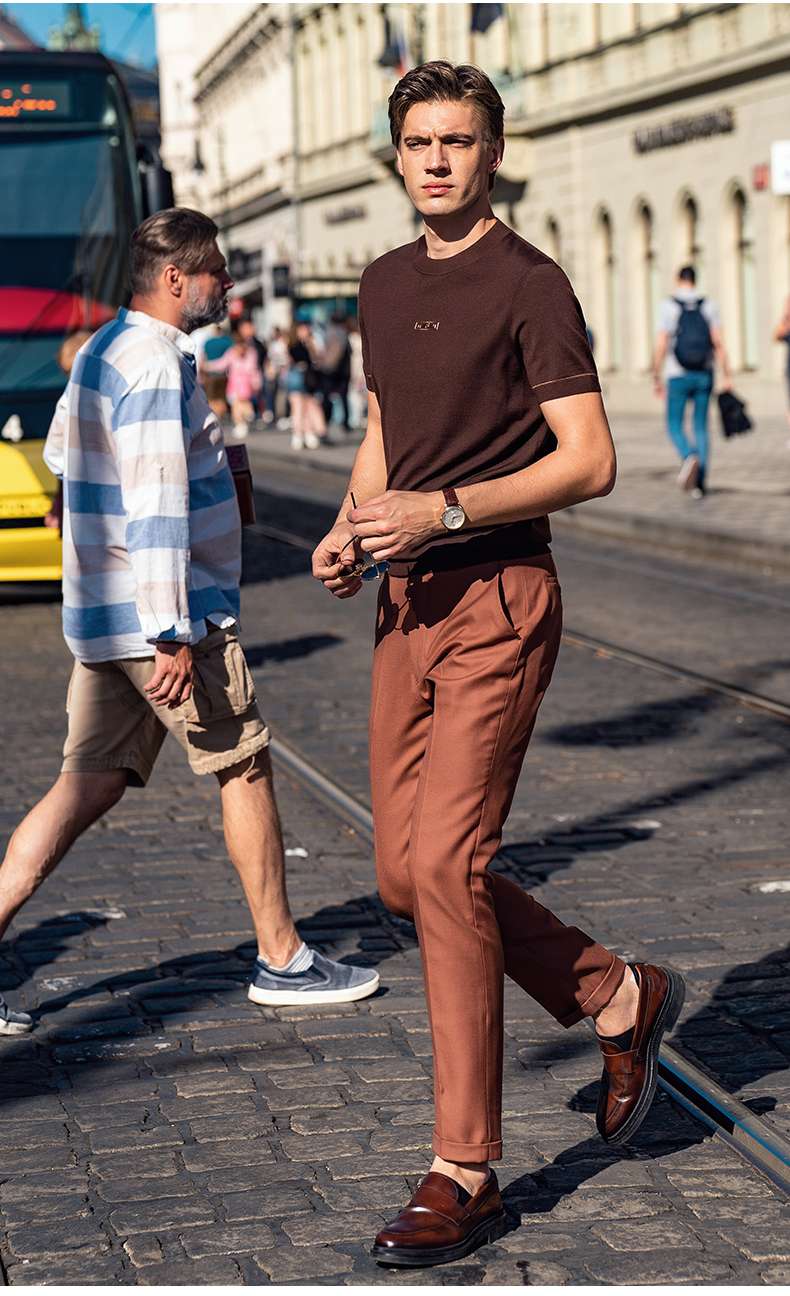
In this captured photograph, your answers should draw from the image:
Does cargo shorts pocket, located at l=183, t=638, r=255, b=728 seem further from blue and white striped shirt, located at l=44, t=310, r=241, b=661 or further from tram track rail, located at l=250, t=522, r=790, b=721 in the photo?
tram track rail, located at l=250, t=522, r=790, b=721

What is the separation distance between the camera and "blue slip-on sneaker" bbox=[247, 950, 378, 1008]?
529 centimetres

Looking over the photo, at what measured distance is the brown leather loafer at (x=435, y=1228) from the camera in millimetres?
3670

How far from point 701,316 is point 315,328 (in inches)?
1004

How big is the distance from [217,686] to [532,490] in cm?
163

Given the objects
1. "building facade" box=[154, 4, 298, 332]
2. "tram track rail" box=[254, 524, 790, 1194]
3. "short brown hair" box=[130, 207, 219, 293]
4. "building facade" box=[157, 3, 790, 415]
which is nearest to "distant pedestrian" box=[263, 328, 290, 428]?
"building facade" box=[157, 3, 790, 415]

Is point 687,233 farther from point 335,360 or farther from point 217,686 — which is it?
point 217,686

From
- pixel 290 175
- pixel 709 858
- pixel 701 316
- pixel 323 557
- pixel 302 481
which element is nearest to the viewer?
pixel 323 557

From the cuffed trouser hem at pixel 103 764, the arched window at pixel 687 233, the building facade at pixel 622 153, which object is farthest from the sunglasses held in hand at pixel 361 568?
the arched window at pixel 687 233

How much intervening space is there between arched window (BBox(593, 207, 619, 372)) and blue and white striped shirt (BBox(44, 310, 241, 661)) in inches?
1410

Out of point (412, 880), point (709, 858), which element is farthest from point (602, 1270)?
point (709, 858)

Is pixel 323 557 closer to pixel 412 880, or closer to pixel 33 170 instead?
pixel 412 880

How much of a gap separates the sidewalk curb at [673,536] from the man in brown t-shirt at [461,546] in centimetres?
1104

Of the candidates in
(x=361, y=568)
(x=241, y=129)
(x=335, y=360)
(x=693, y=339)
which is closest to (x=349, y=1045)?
(x=361, y=568)

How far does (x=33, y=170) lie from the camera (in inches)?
597
